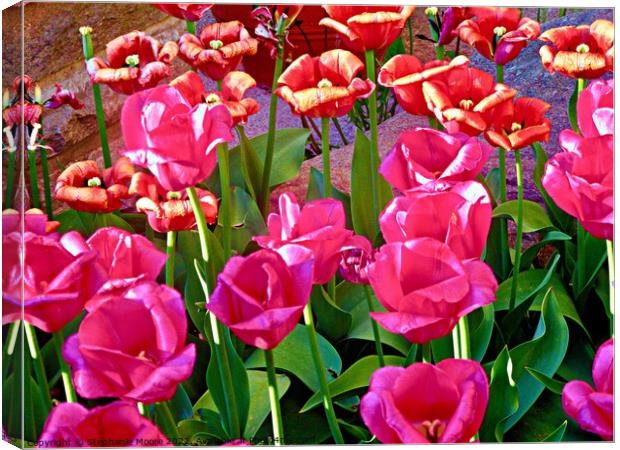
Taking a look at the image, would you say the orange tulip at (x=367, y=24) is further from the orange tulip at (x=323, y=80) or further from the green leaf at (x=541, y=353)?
the green leaf at (x=541, y=353)

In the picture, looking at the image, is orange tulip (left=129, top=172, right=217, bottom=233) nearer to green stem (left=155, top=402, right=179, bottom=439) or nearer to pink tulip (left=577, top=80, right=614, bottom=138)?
green stem (left=155, top=402, right=179, bottom=439)

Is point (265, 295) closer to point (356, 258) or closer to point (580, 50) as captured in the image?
point (356, 258)

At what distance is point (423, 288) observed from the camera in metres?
0.86

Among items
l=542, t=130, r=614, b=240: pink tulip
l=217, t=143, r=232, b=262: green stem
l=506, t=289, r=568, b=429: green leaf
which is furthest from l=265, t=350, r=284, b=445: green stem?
l=542, t=130, r=614, b=240: pink tulip

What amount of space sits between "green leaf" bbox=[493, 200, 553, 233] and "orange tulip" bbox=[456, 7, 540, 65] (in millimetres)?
132

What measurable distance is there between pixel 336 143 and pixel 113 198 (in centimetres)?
21

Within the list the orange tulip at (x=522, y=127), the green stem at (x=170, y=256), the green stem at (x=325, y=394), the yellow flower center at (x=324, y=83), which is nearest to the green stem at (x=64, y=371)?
the green stem at (x=170, y=256)

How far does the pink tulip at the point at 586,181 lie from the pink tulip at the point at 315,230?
0.20 m

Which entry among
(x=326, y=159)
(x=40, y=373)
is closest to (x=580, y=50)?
(x=326, y=159)

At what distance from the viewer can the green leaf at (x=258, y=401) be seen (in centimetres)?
94

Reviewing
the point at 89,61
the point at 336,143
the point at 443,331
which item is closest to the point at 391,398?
the point at 443,331

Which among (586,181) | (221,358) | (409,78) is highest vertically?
(409,78)

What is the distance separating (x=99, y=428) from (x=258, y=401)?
0.14 metres

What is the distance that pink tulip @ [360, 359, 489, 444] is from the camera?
876 millimetres
